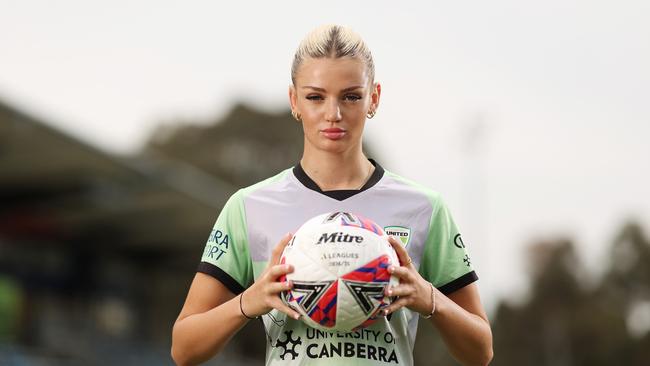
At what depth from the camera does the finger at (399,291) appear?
3.61 meters

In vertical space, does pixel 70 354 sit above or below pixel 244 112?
below

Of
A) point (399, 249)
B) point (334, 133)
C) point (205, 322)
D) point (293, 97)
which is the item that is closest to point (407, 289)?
point (399, 249)

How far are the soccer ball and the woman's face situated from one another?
0.44m

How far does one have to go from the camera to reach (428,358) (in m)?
56.0

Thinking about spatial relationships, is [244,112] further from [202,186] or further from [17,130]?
[17,130]

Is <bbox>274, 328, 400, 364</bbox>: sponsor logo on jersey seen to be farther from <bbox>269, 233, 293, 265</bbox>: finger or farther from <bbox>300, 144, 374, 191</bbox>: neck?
<bbox>300, 144, 374, 191</bbox>: neck

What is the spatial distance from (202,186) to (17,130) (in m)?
10.3

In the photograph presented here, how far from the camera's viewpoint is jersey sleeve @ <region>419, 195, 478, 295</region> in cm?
416

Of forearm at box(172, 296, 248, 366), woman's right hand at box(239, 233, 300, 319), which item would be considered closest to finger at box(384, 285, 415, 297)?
woman's right hand at box(239, 233, 300, 319)

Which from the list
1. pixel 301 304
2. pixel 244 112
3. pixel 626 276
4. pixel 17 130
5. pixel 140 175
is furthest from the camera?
pixel 626 276

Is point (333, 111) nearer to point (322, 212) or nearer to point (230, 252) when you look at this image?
point (322, 212)

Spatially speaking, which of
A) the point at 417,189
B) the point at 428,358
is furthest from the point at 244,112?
the point at 417,189

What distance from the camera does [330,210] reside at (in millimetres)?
4074

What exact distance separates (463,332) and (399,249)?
50 cm
